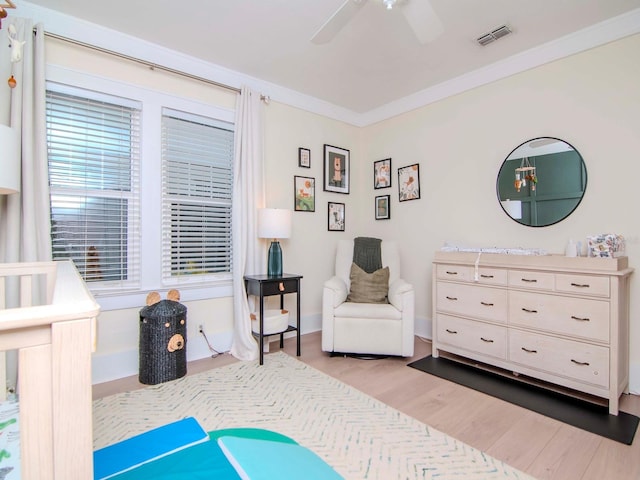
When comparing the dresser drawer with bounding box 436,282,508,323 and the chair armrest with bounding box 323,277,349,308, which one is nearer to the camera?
the dresser drawer with bounding box 436,282,508,323

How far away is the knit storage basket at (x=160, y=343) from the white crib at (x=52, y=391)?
77.3 inches

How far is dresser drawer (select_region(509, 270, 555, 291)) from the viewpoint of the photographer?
2.27 meters

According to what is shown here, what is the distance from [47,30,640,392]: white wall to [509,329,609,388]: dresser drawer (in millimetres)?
484

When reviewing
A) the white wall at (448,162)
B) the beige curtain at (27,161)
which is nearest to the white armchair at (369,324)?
the white wall at (448,162)

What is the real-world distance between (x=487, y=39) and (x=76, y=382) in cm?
317

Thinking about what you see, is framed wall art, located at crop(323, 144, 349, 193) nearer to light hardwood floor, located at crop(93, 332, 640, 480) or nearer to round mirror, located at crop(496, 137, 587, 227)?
round mirror, located at crop(496, 137, 587, 227)

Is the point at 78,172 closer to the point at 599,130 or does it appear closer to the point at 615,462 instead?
the point at 615,462

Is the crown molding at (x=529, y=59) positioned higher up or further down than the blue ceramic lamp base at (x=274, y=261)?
higher up

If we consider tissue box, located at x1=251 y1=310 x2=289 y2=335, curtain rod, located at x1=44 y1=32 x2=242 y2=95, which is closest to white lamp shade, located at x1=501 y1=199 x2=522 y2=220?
tissue box, located at x1=251 y1=310 x2=289 y2=335

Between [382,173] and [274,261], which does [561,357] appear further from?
[382,173]

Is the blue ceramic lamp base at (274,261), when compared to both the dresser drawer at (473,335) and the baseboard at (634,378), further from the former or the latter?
the baseboard at (634,378)

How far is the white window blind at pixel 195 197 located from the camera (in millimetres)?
2791

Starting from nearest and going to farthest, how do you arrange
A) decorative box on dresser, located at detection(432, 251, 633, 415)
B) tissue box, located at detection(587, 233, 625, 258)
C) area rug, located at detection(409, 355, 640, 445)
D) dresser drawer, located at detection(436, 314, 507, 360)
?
area rug, located at detection(409, 355, 640, 445), decorative box on dresser, located at detection(432, 251, 633, 415), tissue box, located at detection(587, 233, 625, 258), dresser drawer, located at detection(436, 314, 507, 360)

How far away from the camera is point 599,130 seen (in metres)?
2.41
